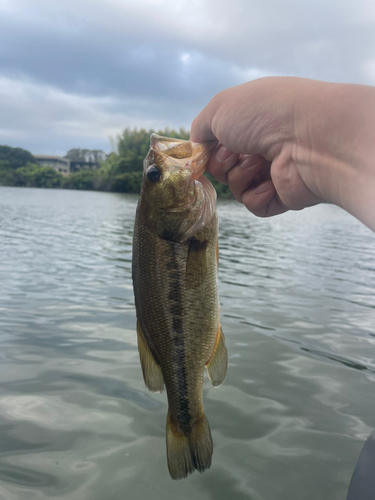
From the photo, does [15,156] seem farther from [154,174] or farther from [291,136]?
[291,136]

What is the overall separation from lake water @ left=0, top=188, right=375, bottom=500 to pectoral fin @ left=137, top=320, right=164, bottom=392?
1176 millimetres

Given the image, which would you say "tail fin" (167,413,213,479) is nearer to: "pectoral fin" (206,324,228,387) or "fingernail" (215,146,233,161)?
"pectoral fin" (206,324,228,387)

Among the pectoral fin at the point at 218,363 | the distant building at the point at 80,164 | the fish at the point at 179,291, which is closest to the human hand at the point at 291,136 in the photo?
the fish at the point at 179,291

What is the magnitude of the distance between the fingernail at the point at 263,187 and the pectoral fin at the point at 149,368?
4.68 feet

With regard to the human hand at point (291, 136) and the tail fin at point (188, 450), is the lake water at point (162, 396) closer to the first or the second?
the tail fin at point (188, 450)

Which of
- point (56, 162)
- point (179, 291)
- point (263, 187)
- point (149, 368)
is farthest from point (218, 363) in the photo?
point (56, 162)

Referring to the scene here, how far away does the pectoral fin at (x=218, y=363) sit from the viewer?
2.41m

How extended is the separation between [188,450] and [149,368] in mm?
Result: 508

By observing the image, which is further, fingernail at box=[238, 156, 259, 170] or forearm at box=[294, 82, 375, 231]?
fingernail at box=[238, 156, 259, 170]

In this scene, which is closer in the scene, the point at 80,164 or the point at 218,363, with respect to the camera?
the point at 218,363

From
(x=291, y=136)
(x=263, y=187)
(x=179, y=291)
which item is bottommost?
(x=179, y=291)

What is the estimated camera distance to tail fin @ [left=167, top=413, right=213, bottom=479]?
7.39ft

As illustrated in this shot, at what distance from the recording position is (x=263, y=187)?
A: 3.07m

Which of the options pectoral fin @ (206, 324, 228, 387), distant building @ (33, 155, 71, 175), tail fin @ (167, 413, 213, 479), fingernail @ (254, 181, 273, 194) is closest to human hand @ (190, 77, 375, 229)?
fingernail @ (254, 181, 273, 194)
